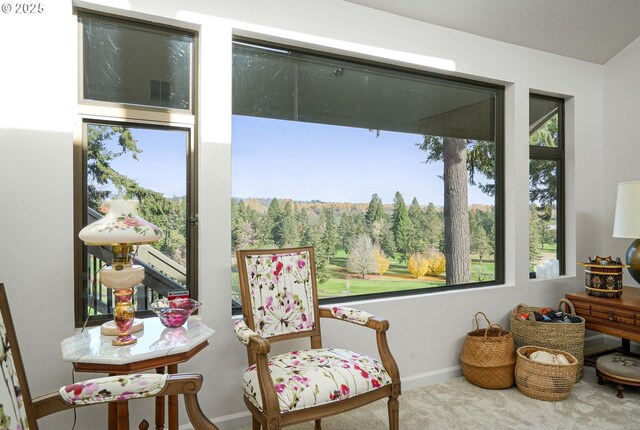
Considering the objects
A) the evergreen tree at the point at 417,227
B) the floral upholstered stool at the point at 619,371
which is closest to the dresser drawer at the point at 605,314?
the floral upholstered stool at the point at 619,371

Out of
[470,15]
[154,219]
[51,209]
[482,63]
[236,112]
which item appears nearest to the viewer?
[51,209]

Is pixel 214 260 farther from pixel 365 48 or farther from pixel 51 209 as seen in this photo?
pixel 365 48

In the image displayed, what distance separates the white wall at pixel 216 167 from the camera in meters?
2.04

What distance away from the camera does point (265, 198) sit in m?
2.78

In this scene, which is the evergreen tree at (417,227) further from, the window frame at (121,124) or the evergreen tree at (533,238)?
the window frame at (121,124)

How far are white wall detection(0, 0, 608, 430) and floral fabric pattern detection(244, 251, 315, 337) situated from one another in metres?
0.26

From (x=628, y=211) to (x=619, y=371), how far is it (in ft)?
3.78

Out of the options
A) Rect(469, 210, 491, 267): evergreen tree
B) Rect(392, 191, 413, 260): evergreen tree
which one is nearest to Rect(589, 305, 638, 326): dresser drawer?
Rect(469, 210, 491, 267): evergreen tree

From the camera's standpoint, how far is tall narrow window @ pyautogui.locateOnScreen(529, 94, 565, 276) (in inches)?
149

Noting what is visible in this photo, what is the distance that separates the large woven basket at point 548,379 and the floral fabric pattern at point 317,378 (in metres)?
1.35

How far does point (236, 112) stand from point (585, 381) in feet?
10.4

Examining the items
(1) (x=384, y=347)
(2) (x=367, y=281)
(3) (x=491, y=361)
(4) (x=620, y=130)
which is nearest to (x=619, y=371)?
(3) (x=491, y=361)

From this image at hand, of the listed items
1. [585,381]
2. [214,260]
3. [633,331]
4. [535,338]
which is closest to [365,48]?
[214,260]

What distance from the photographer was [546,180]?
3883 millimetres
